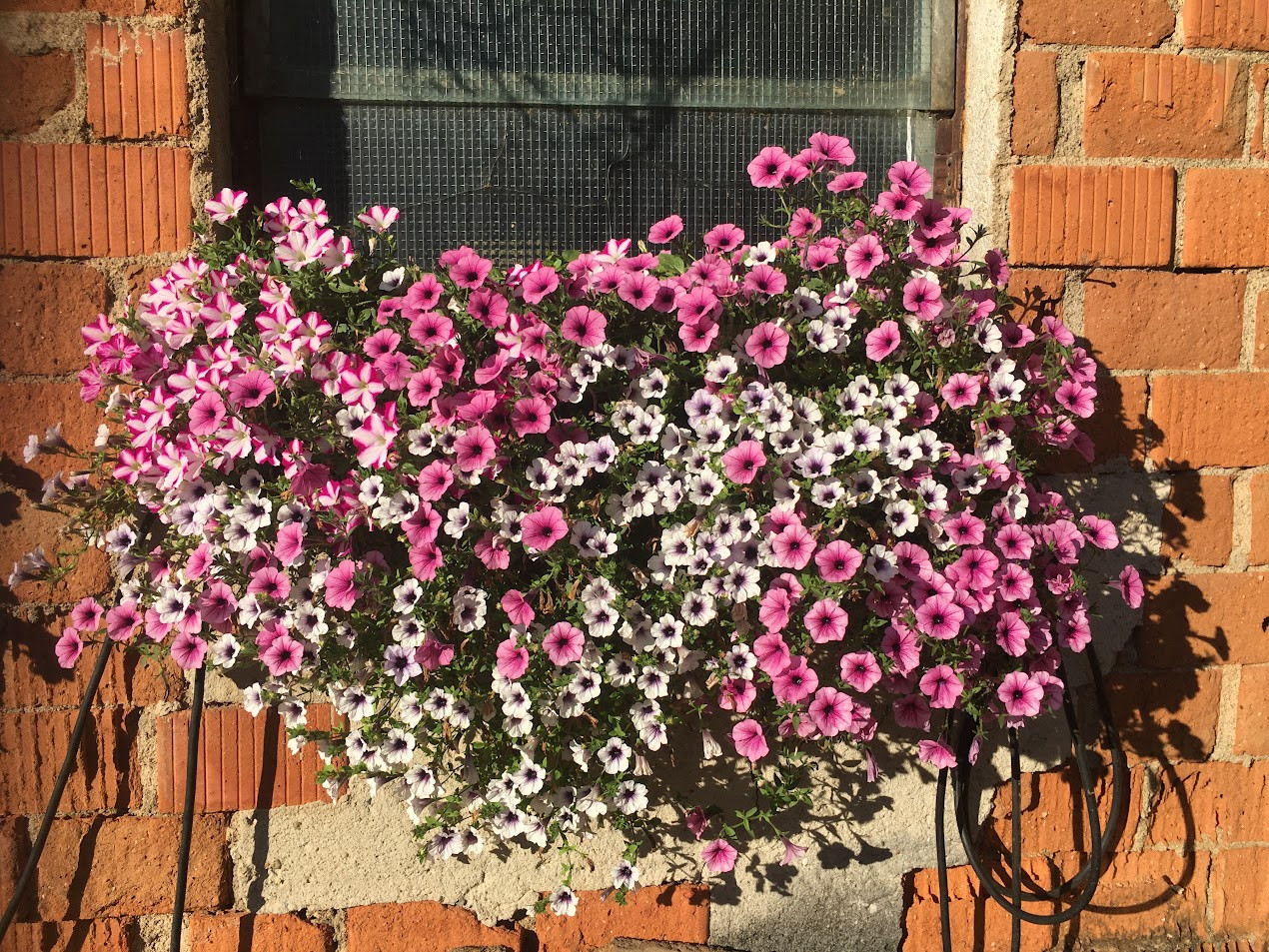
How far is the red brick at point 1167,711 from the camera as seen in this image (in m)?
1.97

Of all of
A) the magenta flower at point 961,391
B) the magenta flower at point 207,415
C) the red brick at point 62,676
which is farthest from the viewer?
the red brick at point 62,676

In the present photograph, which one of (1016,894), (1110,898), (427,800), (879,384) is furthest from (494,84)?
(1110,898)

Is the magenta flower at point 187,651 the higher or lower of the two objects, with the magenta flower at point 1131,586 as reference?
lower

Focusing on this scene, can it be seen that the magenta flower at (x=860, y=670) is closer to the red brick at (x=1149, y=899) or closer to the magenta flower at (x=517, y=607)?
the magenta flower at (x=517, y=607)

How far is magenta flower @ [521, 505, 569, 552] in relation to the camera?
1.54 metres

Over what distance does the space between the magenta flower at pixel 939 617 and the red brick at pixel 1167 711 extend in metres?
0.59

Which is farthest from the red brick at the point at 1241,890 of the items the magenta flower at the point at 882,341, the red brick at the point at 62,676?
the red brick at the point at 62,676

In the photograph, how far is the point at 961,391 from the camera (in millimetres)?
1640

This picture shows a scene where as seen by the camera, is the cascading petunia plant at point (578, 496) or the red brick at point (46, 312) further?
the red brick at point (46, 312)

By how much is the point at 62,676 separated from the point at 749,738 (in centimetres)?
116

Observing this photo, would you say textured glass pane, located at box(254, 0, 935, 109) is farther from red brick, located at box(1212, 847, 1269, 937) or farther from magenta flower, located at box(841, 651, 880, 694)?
red brick, located at box(1212, 847, 1269, 937)

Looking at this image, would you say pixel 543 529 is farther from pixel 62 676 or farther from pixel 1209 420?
pixel 1209 420

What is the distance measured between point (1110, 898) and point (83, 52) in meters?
2.40

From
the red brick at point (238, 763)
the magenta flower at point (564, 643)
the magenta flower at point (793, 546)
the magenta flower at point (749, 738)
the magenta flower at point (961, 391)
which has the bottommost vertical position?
the red brick at point (238, 763)
